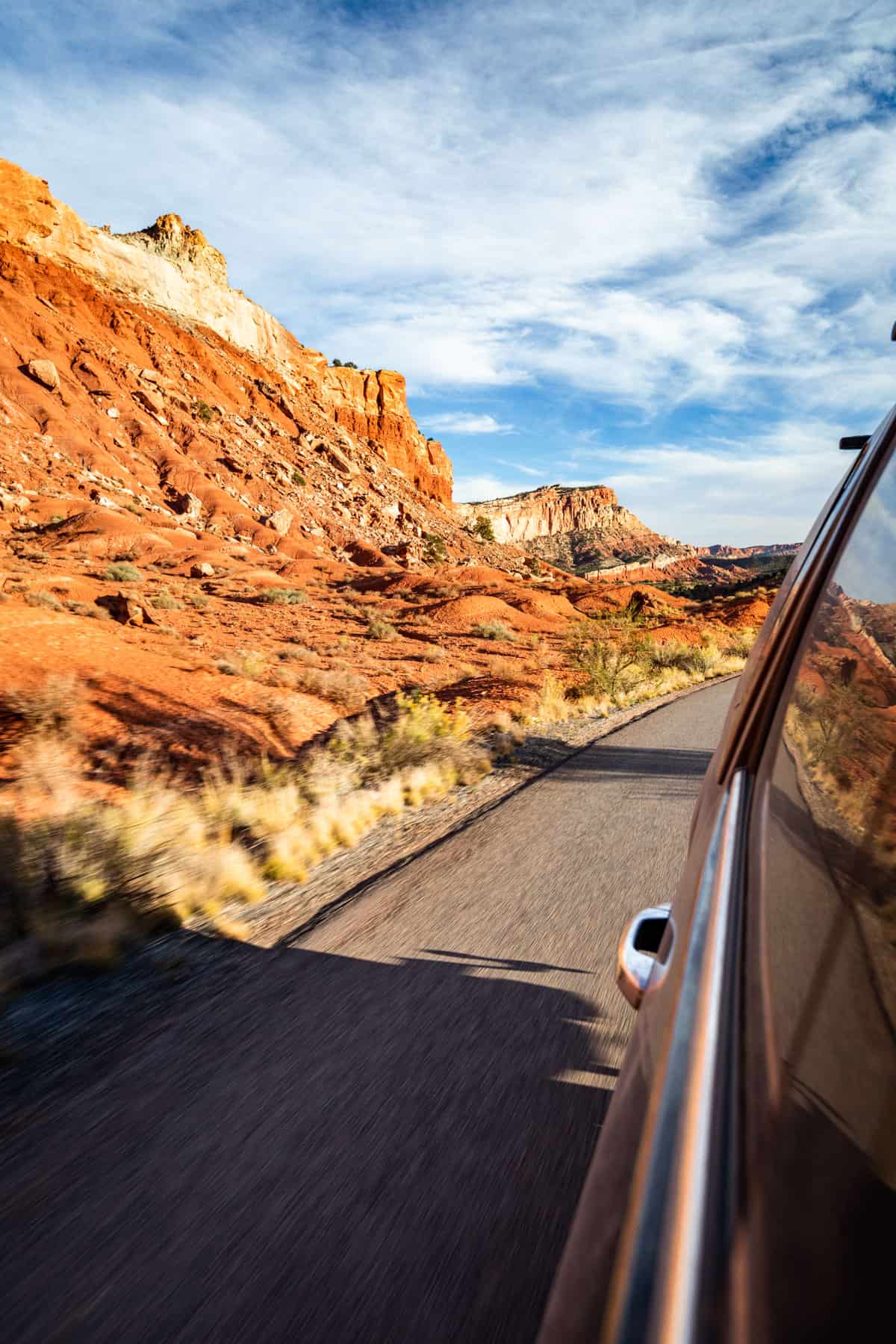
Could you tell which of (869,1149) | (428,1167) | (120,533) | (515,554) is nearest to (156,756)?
(428,1167)

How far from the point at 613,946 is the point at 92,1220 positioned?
2111 mm

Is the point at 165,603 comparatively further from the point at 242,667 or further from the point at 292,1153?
the point at 292,1153

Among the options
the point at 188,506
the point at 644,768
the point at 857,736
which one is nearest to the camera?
the point at 857,736

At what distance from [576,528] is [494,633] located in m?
120

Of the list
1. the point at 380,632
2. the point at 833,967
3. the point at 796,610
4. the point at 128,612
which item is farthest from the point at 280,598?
the point at 833,967

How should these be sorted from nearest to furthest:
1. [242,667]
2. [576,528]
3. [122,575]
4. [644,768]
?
[644,768] → [242,667] → [122,575] → [576,528]

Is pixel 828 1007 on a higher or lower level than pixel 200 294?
lower

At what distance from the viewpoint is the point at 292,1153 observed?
1852 mm

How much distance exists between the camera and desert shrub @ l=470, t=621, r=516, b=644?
2262cm

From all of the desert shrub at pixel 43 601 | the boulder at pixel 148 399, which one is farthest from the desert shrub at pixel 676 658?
the boulder at pixel 148 399

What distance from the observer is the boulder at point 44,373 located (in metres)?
43.3

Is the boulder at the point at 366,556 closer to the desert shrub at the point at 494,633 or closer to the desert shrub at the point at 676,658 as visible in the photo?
the desert shrub at the point at 494,633

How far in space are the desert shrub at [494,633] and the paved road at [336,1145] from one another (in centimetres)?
1943

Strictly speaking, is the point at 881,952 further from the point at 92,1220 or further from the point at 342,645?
the point at 342,645
